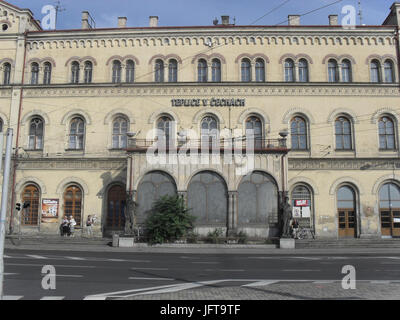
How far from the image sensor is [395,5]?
3055 centimetres

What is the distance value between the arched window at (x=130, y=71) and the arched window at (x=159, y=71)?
191 cm

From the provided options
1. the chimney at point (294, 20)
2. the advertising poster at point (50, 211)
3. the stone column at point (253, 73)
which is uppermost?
the chimney at point (294, 20)

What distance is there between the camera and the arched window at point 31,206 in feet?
96.1

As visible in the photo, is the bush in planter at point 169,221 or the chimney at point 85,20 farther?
the chimney at point 85,20

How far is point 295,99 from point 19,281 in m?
24.1

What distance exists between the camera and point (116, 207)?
28.9m

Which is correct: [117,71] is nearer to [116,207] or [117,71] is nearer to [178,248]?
[116,207]

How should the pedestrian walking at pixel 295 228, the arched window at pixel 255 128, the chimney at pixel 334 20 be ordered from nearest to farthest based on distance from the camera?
the pedestrian walking at pixel 295 228 < the arched window at pixel 255 128 < the chimney at pixel 334 20

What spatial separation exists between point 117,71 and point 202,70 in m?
7.02

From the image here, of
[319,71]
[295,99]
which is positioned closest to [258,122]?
[295,99]

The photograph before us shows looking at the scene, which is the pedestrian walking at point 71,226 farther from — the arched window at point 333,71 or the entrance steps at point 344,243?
Result: the arched window at point 333,71

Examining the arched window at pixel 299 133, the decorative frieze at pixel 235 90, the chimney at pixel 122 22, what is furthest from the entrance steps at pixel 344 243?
the chimney at pixel 122 22

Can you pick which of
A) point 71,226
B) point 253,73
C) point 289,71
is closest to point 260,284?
point 71,226
